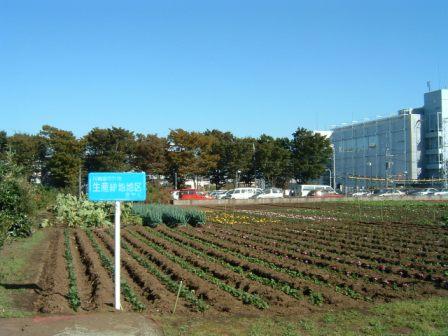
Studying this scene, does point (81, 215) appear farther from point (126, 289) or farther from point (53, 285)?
point (126, 289)

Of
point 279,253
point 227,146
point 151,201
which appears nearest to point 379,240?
point 279,253

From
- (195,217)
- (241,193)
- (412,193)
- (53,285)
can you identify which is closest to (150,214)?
(195,217)

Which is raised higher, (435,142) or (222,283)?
(435,142)

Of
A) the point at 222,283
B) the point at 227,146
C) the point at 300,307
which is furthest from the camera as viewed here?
the point at 227,146

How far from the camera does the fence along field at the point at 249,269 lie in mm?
8555

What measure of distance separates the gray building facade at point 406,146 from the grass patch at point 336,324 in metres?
63.0

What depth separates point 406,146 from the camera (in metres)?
75.3

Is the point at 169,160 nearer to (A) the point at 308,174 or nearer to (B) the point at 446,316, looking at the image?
(A) the point at 308,174

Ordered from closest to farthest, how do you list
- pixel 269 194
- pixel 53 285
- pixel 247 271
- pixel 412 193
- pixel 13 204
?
1. pixel 53 285
2. pixel 247 271
3. pixel 13 204
4. pixel 269 194
5. pixel 412 193

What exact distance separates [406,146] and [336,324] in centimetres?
7289

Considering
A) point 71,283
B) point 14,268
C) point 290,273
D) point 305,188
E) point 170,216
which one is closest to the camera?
point 71,283

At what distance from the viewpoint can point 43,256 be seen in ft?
46.9

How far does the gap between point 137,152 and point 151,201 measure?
1914 cm

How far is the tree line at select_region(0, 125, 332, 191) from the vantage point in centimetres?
4966
